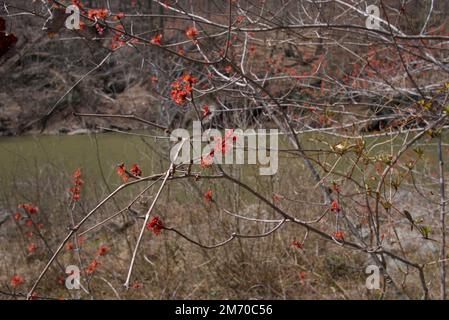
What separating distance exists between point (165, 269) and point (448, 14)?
322 centimetres

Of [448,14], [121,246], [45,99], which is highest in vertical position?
[45,99]

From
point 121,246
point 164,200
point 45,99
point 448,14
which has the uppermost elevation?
point 45,99

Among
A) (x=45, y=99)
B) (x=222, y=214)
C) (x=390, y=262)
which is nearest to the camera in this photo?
(x=390, y=262)
